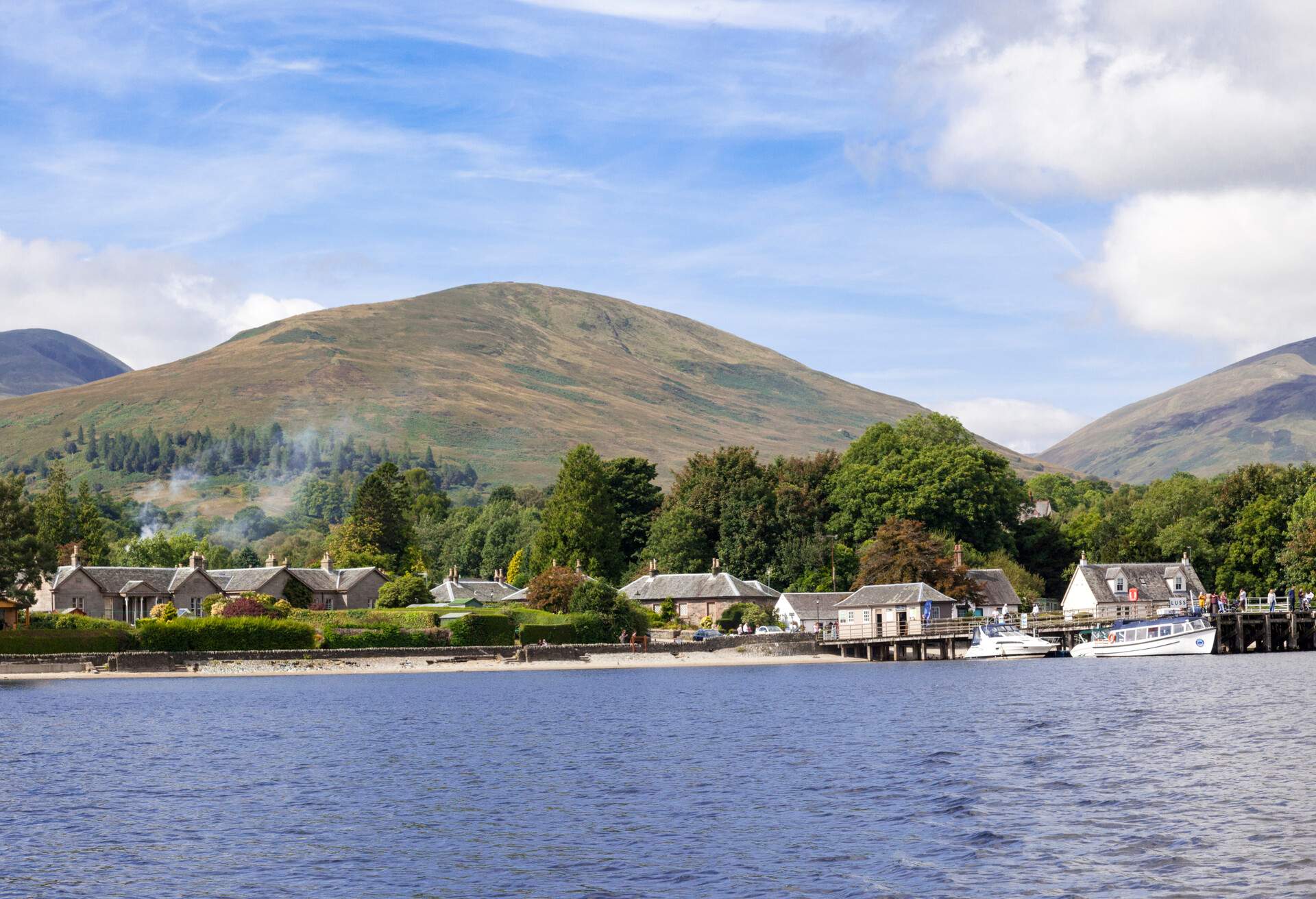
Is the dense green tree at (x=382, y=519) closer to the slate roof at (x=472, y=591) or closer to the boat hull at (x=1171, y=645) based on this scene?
the slate roof at (x=472, y=591)

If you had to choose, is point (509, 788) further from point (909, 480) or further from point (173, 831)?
point (909, 480)

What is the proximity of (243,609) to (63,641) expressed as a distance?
42.1ft

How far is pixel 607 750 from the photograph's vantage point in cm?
4322

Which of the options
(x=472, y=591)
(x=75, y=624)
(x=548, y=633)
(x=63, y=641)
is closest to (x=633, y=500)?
(x=472, y=591)

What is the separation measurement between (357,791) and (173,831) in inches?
259

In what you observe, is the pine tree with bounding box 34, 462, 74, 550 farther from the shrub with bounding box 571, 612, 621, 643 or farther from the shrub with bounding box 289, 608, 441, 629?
the shrub with bounding box 571, 612, 621, 643

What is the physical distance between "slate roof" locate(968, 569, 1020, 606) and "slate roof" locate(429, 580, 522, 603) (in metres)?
43.5

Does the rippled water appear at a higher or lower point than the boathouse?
lower

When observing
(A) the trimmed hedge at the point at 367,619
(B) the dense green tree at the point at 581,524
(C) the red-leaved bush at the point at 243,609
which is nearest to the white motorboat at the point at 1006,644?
(B) the dense green tree at the point at 581,524

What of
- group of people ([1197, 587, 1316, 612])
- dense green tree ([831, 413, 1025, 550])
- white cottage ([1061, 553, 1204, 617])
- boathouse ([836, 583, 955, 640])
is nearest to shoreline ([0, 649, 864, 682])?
boathouse ([836, 583, 955, 640])

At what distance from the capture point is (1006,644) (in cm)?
9644

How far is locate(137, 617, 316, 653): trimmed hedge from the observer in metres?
89.9

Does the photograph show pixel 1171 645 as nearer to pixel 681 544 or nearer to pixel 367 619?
pixel 681 544

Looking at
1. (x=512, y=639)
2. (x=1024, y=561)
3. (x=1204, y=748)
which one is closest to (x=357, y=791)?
(x=1204, y=748)
